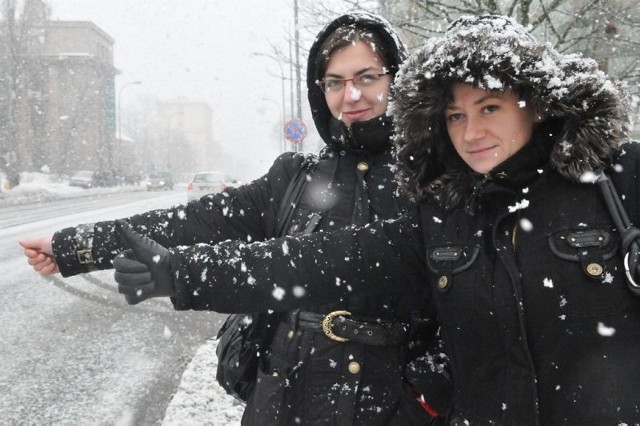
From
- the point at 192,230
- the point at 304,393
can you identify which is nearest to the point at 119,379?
the point at 192,230

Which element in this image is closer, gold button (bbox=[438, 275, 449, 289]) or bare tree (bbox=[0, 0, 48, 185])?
gold button (bbox=[438, 275, 449, 289])

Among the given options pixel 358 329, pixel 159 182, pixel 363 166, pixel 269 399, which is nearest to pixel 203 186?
pixel 363 166

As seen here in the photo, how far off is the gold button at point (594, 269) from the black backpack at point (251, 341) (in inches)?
37.2

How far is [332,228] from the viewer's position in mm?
1788

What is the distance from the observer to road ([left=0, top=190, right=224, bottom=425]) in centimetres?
377

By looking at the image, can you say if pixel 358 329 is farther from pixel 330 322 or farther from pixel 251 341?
pixel 251 341

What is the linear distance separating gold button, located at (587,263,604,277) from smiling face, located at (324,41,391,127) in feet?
2.84

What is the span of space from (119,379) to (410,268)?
3.42 m

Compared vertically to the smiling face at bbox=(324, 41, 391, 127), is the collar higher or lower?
lower

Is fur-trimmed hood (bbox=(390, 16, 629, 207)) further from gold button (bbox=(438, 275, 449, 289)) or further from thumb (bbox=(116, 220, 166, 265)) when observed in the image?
thumb (bbox=(116, 220, 166, 265))

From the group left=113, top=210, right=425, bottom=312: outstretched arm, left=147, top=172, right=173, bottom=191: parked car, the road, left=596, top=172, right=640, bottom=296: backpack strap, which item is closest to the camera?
left=596, top=172, right=640, bottom=296: backpack strap

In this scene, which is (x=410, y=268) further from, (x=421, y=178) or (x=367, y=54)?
(x=367, y=54)

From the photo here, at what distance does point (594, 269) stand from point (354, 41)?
3.50 ft

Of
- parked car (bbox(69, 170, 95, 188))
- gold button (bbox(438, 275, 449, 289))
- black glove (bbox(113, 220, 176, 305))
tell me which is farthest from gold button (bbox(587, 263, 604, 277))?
parked car (bbox(69, 170, 95, 188))
